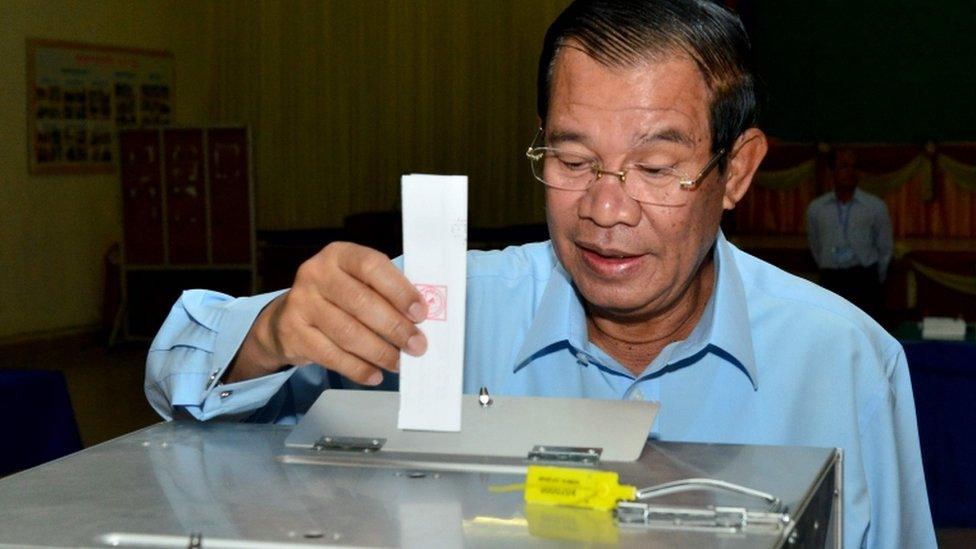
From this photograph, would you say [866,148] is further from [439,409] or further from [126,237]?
[439,409]

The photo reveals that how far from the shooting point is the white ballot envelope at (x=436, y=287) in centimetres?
89

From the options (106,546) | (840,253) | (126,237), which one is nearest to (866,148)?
(840,253)

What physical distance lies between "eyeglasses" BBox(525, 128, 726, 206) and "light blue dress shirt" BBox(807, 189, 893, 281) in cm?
813

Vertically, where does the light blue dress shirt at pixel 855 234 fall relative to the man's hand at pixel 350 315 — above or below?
below

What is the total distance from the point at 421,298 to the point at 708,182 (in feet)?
1.85

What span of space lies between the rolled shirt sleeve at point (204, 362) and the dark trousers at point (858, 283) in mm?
8193

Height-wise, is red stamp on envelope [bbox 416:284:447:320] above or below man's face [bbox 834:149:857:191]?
above

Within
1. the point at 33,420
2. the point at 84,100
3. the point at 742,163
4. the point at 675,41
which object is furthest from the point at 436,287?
the point at 84,100

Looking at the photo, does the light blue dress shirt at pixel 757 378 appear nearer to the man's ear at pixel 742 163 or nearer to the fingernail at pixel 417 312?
the man's ear at pixel 742 163

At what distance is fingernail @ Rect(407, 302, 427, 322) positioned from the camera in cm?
92

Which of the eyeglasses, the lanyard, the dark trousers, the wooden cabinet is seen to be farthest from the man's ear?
the lanyard

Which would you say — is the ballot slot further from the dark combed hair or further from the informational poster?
the informational poster

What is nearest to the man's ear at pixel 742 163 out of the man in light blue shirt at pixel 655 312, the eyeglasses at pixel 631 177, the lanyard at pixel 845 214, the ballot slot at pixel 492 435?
the man in light blue shirt at pixel 655 312

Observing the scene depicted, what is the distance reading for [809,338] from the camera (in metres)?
1.47
